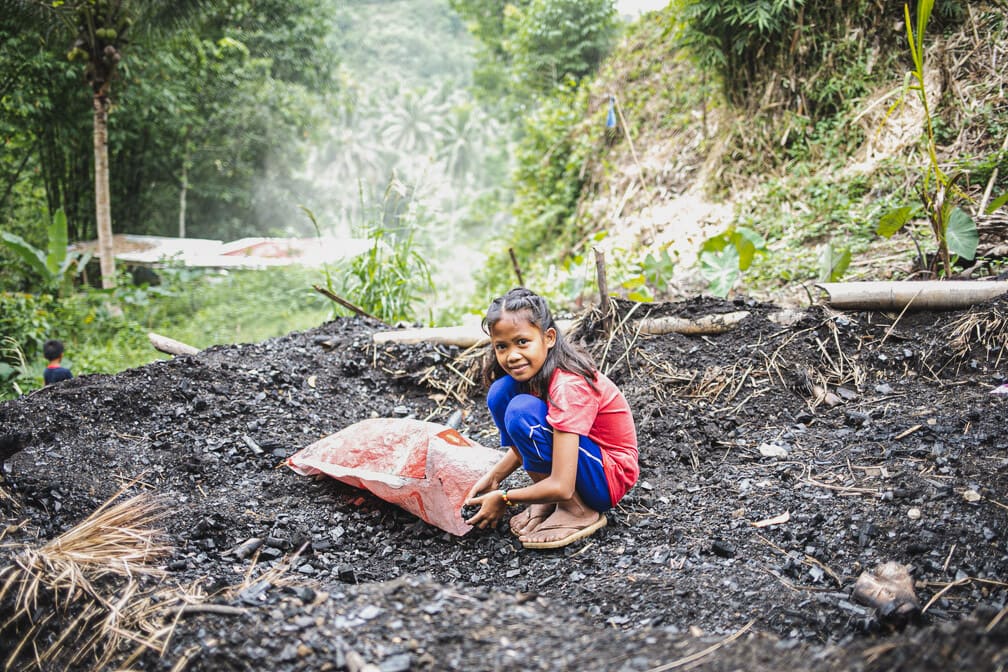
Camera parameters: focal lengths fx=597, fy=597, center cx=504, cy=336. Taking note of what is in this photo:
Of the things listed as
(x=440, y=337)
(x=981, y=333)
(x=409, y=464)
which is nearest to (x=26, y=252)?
(x=440, y=337)

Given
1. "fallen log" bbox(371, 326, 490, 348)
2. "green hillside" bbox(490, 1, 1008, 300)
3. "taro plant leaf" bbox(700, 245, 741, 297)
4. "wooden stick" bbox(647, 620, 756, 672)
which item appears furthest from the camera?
"green hillside" bbox(490, 1, 1008, 300)

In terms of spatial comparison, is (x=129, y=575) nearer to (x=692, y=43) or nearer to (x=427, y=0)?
(x=692, y=43)

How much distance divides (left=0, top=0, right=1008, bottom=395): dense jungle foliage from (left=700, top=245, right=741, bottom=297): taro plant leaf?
24 millimetres

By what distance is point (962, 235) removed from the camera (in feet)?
10.6

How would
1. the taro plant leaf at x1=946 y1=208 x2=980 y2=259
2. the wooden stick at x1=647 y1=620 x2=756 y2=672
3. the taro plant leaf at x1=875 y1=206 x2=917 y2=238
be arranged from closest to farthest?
the wooden stick at x1=647 y1=620 x2=756 y2=672 → the taro plant leaf at x1=946 y1=208 x2=980 y2=259 → the taro plant leaf at x1=875 y1=206 x2=917 y2=238

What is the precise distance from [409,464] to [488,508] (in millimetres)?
369

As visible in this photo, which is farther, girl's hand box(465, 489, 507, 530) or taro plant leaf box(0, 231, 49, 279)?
taro plant leaf box(0, 231, 49, 279)

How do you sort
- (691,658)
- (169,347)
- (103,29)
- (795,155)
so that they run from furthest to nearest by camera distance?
(103,29)
(795,155)
(169,347)
(691,658)

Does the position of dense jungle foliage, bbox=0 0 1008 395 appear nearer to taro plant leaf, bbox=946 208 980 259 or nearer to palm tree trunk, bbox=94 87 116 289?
taro plant leaf, bbox=946 208 980 259

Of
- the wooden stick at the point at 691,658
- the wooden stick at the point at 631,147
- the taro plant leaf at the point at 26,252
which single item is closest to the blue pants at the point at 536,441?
the wooden stick at the point at 691,658

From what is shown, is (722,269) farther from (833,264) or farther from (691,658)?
(691,658)

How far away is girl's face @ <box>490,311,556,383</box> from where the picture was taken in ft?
6.04

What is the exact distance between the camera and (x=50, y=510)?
2.01 meters

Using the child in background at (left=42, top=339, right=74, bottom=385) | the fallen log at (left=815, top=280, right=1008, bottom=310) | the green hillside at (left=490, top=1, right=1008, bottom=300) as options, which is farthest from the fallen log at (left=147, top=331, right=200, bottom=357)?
the fallen log at (left=815, top=280, right=1008, bottom=310)
